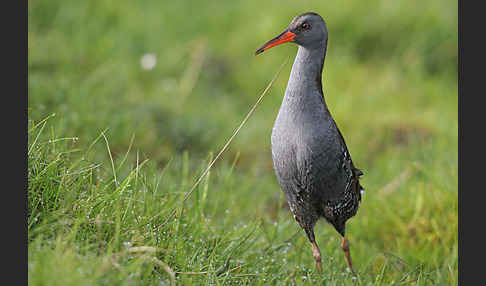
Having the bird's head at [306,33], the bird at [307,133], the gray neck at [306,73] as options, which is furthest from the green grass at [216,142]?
the bird's head at [306,33]

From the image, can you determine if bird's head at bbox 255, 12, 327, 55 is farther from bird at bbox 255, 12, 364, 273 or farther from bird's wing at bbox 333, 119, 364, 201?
bird's wing at bbox 333, 119, 364, 201

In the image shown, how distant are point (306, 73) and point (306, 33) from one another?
0.73ft

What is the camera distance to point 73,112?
474cm

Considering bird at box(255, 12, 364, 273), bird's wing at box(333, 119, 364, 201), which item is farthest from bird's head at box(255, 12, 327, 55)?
bird's wing at box(333, 119, 364, 201)

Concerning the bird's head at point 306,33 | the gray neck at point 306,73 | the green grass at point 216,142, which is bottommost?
the green grass at point 216,142

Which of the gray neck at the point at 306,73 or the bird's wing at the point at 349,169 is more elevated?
the gray neck at the point at 306,73

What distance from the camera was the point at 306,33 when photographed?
311cm

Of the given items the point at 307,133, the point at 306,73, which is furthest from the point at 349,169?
the point at 306,73

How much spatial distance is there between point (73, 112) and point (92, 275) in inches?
104

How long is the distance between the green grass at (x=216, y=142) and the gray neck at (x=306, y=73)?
2.50 ft

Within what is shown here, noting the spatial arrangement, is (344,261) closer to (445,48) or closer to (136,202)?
(136,202)

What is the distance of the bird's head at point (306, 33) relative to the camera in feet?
10.2

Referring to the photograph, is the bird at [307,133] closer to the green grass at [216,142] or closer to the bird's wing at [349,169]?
the bird's wing at [349,169]

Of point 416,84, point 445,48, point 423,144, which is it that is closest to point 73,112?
point 423,144
